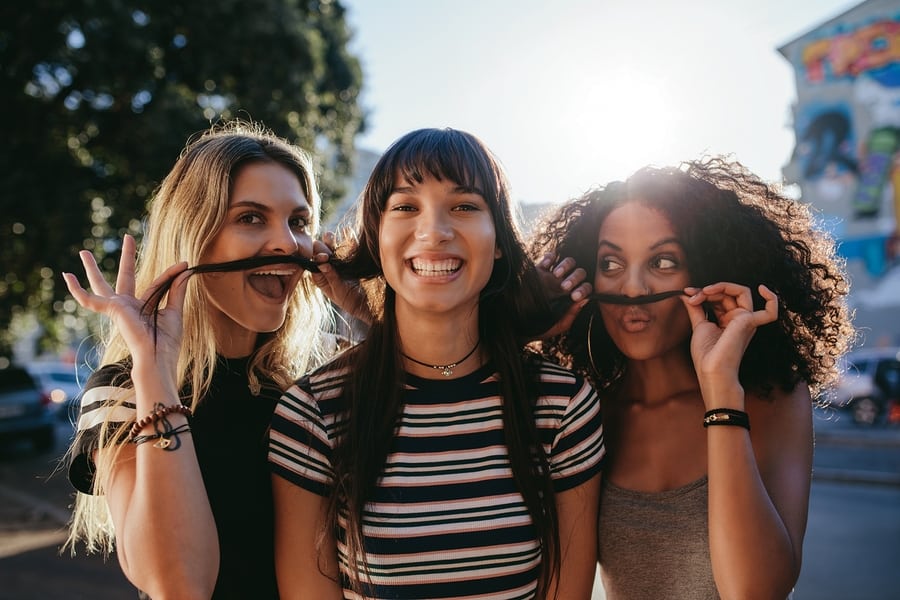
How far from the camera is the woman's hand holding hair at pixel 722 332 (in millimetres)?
2055

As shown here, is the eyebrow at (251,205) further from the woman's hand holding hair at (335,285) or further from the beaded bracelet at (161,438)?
the beaded bracelet at (161,438)

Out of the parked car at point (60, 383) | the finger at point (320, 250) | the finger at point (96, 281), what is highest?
the finger at point (320, 250)

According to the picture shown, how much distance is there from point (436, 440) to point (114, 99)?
32.6ft

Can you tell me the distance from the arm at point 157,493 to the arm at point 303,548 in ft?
0.58

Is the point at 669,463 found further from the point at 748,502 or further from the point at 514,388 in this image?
the point at 514,388

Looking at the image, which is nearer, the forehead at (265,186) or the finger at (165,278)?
the finger at (165,278)

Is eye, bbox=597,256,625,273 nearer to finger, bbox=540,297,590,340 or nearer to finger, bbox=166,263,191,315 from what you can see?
finger, bbox=540,297,590,340

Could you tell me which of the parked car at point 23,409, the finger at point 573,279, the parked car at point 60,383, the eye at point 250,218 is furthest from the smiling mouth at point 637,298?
the parked car at point 60,383

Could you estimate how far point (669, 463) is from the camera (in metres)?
2.32

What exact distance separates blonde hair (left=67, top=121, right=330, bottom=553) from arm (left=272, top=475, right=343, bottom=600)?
46 centimetres

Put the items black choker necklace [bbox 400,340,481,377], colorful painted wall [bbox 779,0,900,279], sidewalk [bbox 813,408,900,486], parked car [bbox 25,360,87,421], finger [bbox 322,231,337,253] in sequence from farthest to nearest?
colorful painted wall [bbox 779,0,900,279] < parked car [bbox 25,360,87,421] < sidewalk [bbox 813,408,900,486] < finger [bbox 322,231,337,253] < black choker necklace [bbox 400,340,481,377]

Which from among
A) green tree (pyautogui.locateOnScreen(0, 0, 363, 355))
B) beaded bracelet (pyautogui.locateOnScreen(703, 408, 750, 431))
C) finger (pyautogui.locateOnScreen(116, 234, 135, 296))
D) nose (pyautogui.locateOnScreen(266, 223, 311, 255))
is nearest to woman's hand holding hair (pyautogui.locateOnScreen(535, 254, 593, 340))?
beaded bracelet (pyautogui.locateOnScreen(703, 408, 750, 431))

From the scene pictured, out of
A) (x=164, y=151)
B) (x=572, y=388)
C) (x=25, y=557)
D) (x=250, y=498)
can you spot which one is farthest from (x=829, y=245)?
(x=164, y=151)

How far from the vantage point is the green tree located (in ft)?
30.6
